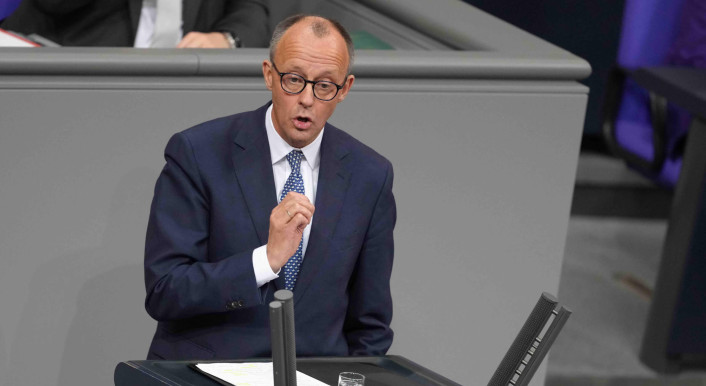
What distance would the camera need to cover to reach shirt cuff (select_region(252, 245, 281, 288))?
1.61m

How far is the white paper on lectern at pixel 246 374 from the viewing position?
1.33 meters

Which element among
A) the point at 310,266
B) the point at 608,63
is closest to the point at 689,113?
the point at 608,63

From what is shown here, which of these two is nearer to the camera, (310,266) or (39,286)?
(310,266)

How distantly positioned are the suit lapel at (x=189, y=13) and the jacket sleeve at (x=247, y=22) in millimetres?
58

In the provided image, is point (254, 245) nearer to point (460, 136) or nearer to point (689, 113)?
point (460, 136)

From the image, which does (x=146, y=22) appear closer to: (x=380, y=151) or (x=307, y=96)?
(x=380, y=151)

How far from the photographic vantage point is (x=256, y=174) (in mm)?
1683

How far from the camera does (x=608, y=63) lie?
5141mm

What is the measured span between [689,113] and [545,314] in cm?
234

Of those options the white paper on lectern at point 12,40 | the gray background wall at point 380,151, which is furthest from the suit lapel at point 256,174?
the white paper on lectern at point 12,40

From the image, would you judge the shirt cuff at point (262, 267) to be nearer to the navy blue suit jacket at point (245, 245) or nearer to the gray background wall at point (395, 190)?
the navy blue suit jacket at point (245, 245)

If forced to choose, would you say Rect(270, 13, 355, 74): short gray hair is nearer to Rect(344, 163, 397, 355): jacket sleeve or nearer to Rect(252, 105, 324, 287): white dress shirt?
Rect(252, 105, 324, 287): white dress shirt

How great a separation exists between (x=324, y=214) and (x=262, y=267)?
0.46ft

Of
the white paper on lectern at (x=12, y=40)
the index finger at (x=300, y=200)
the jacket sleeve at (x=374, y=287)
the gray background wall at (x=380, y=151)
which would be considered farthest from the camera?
the white paper on lectern at (x=12, y=40)
